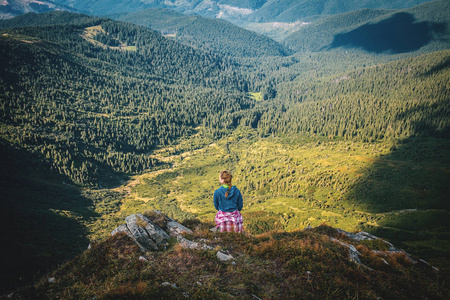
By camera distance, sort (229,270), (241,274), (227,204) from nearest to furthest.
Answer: (241,274), (229,270), (227,204)

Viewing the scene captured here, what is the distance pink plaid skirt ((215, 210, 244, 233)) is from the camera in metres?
20.7

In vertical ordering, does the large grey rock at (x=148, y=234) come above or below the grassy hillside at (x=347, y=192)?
above

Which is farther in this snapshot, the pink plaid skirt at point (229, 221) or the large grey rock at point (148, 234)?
the pink plaid skirt at point (229, 221)

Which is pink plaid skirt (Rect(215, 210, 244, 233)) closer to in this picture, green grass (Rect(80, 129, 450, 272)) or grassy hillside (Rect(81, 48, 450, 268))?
green grass (Rect(80, 129, 450, 272))

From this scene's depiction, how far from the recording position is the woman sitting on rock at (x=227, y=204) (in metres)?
18.7

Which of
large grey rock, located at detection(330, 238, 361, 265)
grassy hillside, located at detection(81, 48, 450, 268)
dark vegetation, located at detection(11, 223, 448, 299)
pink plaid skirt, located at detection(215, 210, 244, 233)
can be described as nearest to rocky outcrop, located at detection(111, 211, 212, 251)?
dark vegetation, located at detection(11, 223, 448, 299)

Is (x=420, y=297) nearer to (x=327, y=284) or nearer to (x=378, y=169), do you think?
(x=327, y=284)

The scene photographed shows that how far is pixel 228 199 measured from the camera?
1919 centimetres

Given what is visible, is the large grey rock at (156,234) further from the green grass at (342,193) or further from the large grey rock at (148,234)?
the green grass at (342,193)

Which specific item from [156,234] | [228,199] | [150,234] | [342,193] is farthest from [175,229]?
[342,193]

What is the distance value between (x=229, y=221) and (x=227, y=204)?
2799 millimetres

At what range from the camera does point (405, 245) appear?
58000mm

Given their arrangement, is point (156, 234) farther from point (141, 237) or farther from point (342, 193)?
point (342, 193)

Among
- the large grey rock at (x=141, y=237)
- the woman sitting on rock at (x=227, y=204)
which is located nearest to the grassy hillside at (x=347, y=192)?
the woman sitting on rock at (x=227, y=204)
